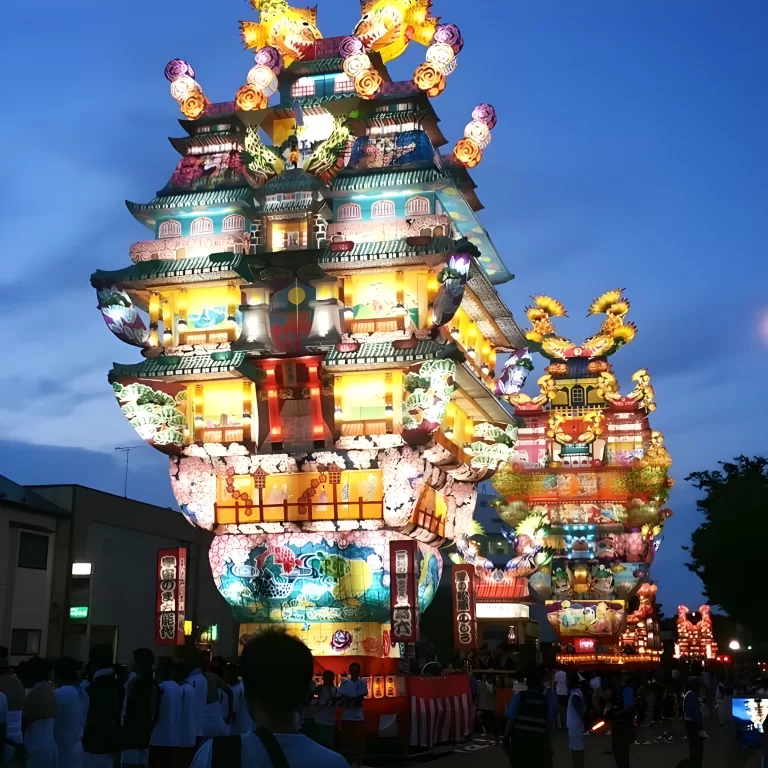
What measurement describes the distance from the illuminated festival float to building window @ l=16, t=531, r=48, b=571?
24758mm

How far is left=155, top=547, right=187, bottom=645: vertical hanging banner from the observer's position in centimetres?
→ 3006

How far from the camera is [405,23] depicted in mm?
33750

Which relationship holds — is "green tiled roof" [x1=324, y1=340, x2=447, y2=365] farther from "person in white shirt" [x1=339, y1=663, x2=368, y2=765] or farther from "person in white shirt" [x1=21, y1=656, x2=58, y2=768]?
"person in white shirt" [x1=21, y1=656, x2=58, y2=768]

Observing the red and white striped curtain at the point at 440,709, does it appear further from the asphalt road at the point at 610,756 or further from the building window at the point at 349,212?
the building window at the point at 349,212

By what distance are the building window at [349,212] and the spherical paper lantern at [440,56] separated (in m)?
4.92

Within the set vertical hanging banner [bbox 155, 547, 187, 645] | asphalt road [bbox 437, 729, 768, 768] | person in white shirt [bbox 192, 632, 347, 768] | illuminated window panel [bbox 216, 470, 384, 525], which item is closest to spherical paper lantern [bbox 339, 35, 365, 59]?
illuminated window panel [bbox 216, 470, 384, 525]

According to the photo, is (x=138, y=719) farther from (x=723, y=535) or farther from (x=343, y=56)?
(x=723, y=535)

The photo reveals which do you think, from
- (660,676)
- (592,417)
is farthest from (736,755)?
(592,417)

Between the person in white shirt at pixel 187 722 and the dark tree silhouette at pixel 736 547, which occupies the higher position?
the dark tree silhouette at pixel 736 547

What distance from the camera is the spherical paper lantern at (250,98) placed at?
108 feet

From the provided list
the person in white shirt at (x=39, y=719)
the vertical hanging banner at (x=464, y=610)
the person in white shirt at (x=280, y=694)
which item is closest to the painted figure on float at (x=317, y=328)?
the vertical hanging banner at (x=464, y=610)

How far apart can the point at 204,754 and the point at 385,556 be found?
25732mm

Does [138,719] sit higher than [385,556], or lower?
lower

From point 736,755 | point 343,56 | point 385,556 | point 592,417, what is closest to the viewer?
point 736,755
